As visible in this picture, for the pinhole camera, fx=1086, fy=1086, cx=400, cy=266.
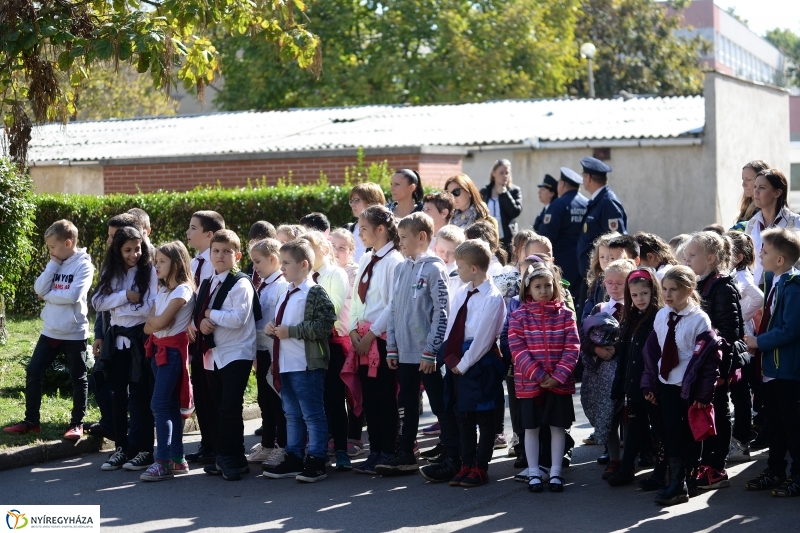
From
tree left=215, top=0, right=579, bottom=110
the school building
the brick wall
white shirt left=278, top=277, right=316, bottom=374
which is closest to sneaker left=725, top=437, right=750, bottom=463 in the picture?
white shirt left=278, top=277, right=316, bottom=374

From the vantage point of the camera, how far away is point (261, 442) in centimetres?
866

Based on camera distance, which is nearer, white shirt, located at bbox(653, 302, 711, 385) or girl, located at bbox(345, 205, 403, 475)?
white shirt, located at bbox(653, 302, 711, 385)

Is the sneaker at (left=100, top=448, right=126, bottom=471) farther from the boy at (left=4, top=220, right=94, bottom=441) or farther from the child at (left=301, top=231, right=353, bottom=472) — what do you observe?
the child at (left=301, top=231, right=353, bottom=472)

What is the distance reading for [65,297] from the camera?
346 inches

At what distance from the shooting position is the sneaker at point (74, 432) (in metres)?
Result: 8.71

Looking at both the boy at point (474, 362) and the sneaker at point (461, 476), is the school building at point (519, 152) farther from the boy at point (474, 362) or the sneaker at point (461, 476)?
the sneaker at point (461, 476)

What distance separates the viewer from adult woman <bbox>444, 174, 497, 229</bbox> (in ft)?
34.7

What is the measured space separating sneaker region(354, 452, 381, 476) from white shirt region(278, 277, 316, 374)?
900 mm

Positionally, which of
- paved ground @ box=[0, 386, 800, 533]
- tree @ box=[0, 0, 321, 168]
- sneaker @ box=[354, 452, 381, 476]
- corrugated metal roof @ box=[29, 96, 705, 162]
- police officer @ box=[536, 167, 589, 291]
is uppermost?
corrugated metal roof @ box=[29, 96, 705, 162]

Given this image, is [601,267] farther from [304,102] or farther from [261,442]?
[304,102]

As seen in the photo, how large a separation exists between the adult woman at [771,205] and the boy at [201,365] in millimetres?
4228

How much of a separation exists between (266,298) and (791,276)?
3.70 meters

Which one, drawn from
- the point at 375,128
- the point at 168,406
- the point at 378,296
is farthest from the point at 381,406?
the point at 375,128

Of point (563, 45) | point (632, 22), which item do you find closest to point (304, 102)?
point (563, 45)
